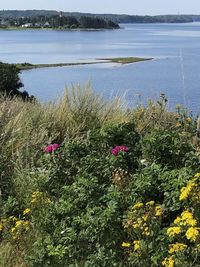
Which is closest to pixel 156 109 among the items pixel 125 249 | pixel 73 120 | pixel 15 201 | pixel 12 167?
pixel 73 120

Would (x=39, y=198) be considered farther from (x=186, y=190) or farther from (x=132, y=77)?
(x=132, y=77)

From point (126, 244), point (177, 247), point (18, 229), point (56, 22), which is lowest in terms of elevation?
point (56, 22)

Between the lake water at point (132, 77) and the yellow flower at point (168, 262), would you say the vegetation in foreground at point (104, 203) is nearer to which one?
the yellow flower at point (168, 262)

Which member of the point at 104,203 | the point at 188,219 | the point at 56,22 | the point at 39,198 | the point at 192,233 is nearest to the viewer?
the point at 192,233

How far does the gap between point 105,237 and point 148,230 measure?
28 cm

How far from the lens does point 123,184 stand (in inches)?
145

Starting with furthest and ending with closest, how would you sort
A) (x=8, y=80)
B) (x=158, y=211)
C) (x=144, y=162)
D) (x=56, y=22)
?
(x=56, y=22) → (x=8, y=80) → (x=144, y=162) → (x=158, y=211)

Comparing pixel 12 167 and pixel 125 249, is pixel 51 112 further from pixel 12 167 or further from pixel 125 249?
pixel 125 249

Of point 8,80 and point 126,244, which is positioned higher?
point 126,244

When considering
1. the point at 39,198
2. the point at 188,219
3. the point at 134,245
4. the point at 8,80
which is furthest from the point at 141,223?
the point at 8,80

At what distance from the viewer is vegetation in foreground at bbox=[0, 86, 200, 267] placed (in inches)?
117

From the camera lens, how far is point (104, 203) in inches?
137

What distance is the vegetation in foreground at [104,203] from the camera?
9.77 feet

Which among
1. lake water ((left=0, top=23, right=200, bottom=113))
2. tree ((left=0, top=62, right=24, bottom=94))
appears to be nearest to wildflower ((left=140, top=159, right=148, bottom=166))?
lake water ((left=0, top=23, right=200, bottom=113))
